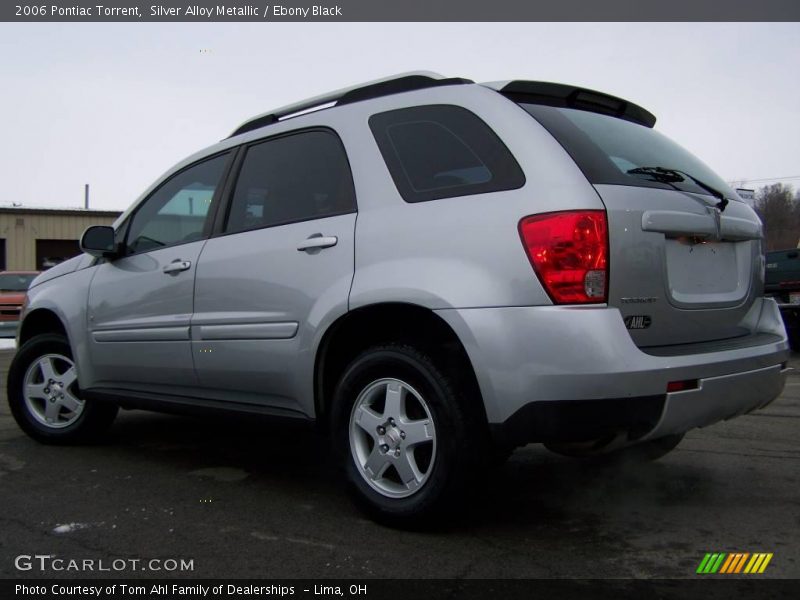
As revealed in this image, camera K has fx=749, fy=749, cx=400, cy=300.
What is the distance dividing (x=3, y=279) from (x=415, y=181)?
14652 mm

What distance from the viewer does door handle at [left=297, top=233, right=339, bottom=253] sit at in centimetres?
321

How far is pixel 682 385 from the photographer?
2662mm

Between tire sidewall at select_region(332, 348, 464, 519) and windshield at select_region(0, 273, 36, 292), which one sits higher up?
tire sidewall at select_region(332, 348, 464, 519)

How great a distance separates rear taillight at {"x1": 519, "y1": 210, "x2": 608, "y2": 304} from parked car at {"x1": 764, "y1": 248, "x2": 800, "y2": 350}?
9.80 meters

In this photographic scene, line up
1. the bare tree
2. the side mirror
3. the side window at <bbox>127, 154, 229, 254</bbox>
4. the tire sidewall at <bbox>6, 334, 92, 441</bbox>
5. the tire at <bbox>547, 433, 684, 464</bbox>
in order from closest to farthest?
the tire at <bbox>547, 433, 684, 464</bbox> → the side window at <bbox>127, 154, 229, 254</bbox> → the side mirror → the tire sidewall at <bbox>6, 334, 92, 441</bbox> → the bare tree

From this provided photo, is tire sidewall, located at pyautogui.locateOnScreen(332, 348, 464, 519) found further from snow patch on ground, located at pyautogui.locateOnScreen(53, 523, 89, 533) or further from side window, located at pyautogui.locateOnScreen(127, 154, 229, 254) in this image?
side window, located at pyautogui.locateOnScreen(127, 154, 229, 254)

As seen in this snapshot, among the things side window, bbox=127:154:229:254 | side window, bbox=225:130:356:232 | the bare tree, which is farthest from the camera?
the bare tree

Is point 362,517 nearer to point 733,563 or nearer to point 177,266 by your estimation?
point 733,563

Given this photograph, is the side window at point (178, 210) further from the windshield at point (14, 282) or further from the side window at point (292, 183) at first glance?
the windshield at point (14, 282)

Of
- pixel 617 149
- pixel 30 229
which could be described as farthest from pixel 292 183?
pixel 30 229

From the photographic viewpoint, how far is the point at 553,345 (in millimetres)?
2549

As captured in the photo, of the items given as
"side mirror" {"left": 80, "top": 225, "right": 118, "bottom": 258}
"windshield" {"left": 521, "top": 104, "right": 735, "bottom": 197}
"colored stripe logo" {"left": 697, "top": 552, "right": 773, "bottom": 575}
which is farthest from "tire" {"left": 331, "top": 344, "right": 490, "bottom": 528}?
"side mirror" {"left": 80, "top": 225, "right": 118, "bottom": 258}

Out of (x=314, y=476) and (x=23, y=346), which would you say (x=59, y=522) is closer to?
(x=314, y=476)

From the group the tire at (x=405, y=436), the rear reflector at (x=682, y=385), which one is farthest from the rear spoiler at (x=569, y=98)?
the rear reflector at (x=682, y=385)
